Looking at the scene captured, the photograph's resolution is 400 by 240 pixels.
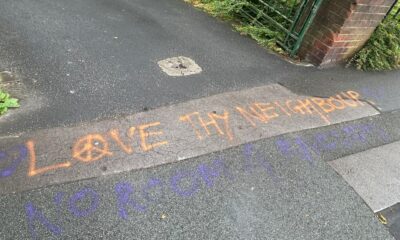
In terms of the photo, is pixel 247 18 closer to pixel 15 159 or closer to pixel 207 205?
pixel 207 205

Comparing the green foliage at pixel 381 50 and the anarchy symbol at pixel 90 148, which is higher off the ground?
the green foliage at pixel 381 50

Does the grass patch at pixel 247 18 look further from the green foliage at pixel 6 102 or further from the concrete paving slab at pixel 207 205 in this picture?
the green foliage at pixel 6 102

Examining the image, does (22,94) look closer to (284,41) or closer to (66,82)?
(66,82)

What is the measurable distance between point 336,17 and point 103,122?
12.9 feet

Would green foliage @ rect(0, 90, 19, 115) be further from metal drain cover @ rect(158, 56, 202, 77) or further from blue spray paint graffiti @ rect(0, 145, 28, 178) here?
metal drain cover @ rect(158, 56, 202, 77)

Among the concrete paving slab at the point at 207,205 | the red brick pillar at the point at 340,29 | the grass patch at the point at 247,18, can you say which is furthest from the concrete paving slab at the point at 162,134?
the grass patch at the point at 247,18

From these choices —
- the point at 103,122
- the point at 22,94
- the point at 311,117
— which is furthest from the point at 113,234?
the point at 311,117

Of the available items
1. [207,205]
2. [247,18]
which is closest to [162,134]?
[207,205]

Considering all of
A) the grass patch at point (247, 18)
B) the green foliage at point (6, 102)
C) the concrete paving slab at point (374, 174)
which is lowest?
the green foliage at point (6, 102)

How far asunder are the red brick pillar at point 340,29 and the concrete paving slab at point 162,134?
1060 mm

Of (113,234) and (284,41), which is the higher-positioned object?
(284,41)

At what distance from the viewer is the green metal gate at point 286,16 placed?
17.6ft

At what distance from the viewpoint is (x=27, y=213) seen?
2488mm

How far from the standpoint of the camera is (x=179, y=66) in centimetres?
466
